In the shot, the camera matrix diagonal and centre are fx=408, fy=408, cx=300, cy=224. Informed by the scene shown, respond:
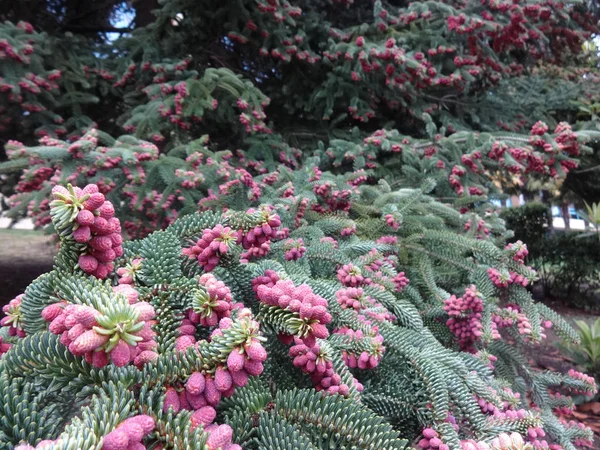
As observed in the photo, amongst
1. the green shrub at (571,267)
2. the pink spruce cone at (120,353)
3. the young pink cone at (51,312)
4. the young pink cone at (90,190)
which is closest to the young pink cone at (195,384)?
the pink spruce cone at (120,353)

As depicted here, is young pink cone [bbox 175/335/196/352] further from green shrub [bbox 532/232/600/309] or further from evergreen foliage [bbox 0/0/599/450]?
green shrub [bbox 532/232/600/309]

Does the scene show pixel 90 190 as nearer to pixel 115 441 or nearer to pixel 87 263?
pixel 87 263

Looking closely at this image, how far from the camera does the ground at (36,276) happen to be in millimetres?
3553

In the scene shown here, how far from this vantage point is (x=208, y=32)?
3791 mm

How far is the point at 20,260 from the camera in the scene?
25.3ft

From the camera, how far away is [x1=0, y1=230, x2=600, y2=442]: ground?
11.7 ft

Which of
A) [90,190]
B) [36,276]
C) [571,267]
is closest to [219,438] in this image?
[90,190]

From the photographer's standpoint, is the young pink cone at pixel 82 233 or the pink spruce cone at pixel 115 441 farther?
the young pink cone at pixel 82 233

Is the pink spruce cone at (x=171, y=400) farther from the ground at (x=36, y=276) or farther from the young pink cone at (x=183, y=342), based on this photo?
the ground at (x=36, y=276)

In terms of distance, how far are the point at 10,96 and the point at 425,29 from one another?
319 centimetres

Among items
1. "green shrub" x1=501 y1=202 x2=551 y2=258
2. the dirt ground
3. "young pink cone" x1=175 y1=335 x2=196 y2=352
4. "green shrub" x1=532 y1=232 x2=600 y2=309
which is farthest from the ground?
"young pink cone" x1=175 y1=335 x2=196 y2=352

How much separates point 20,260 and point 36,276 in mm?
1732

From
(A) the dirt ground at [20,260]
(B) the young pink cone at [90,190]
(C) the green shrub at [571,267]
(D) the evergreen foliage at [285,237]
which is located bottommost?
(A) the dirt ground at [20,260]

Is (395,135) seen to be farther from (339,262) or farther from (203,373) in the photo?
(203,373)
